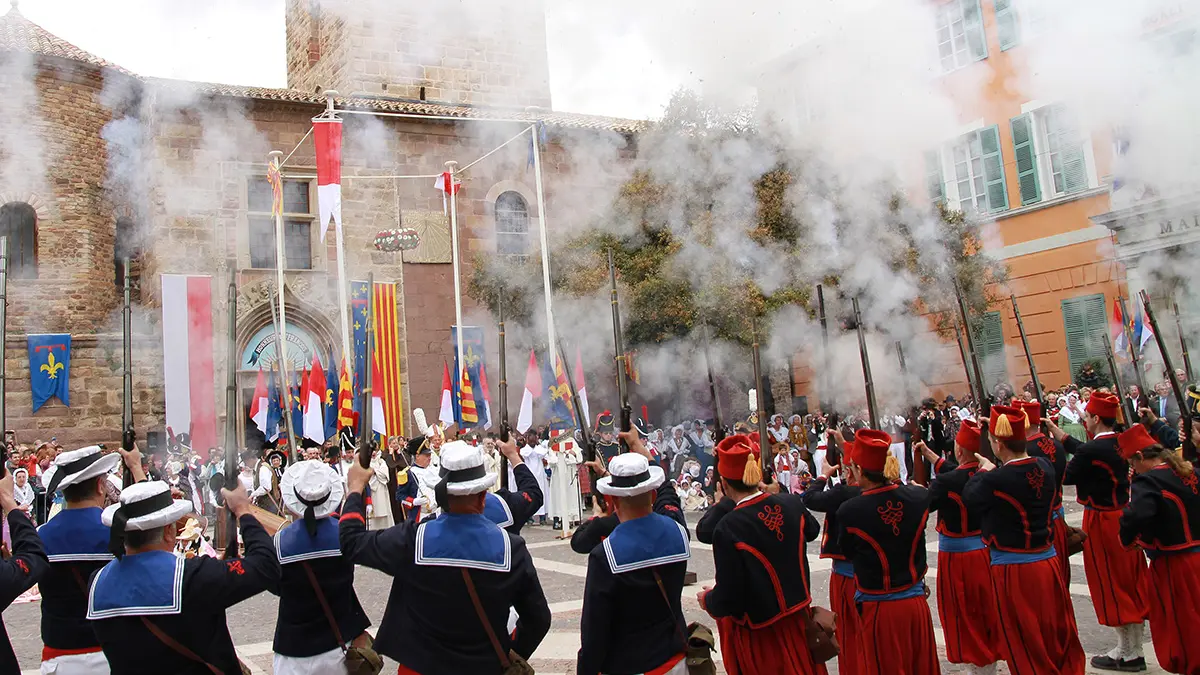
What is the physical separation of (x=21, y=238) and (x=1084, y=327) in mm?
18475

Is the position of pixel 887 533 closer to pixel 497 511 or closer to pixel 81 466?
pixel 497 511

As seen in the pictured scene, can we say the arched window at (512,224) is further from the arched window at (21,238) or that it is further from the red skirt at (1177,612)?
the red skirt at (1177,612)

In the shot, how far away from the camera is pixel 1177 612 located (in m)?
5.22

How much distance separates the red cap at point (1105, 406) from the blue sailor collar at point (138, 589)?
5226mm

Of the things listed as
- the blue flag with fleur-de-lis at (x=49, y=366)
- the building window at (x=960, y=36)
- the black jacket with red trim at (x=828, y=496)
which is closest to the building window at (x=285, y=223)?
the blue flag with fleur-de-lis at (x=49, y=366)

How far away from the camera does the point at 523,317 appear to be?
19.2m

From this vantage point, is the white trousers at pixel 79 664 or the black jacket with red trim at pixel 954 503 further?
the black jacket with red trim at pixel 954 503

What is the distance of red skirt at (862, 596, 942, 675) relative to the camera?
470 centimetres

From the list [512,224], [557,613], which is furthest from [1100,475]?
[512,224]

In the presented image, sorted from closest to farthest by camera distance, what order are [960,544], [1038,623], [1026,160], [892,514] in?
1. [892,514]
2. [1038,623]
3. [960,544]
4. [1026,160]

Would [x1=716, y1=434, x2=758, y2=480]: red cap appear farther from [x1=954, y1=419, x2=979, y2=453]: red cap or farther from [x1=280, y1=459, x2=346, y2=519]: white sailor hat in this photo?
[x1=954, y1=419, x2=979, y2=453]: red cap

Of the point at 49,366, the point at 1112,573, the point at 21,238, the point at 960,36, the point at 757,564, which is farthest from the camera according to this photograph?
the point at 21,238

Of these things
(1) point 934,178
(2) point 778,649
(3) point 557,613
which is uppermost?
(1) point 934,178

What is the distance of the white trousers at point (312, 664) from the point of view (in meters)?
4.17
